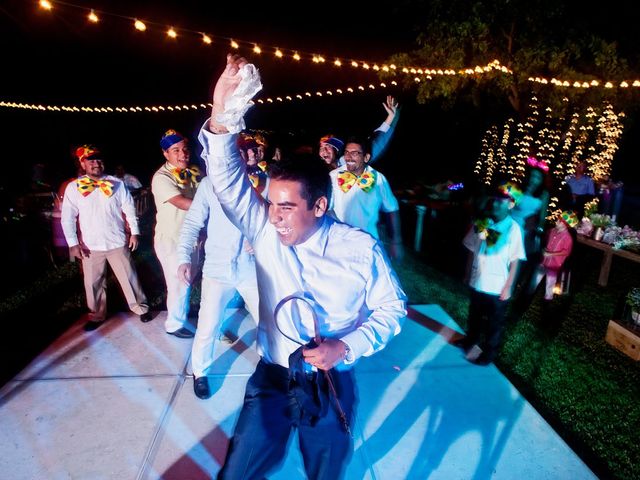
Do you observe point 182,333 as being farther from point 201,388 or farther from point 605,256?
point 605,256

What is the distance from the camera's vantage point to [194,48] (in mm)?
8102

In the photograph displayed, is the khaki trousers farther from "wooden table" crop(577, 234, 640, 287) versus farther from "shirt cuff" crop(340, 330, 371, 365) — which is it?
"wooden table" crop(577, 234, 640, 287)

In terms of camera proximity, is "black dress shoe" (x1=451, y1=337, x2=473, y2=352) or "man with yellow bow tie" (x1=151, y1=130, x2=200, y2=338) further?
"black dress shoe" (x1=451, y1=337, x2=473, y2=352)

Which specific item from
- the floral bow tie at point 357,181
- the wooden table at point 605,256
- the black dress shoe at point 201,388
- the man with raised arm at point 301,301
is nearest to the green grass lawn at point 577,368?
the wooden table at point 605,256

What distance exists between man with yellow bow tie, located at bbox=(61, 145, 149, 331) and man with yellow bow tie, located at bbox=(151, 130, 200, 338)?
0.65 m

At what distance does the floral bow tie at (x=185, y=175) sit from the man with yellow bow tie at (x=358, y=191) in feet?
5.62

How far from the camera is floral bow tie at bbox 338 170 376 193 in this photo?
15.4 feet

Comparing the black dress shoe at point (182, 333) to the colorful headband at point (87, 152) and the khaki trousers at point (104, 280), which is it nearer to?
the khaki trousers at point (104, 280)

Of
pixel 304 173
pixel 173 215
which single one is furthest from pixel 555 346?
pixel 173 215

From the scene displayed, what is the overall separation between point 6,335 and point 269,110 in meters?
14.2

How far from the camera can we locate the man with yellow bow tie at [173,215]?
4.18 metres

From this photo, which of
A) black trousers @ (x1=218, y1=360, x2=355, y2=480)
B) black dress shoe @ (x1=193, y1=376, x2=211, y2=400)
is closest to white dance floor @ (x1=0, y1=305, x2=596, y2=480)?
black dress shoe @ (x1=193, y1=376, x2=211, y2=400)

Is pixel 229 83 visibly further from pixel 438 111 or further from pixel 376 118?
pixel 438 111

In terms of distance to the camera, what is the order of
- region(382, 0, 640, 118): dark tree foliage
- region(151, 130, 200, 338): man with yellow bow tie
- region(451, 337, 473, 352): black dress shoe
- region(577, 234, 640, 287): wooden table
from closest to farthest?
region(151, 130, 200, 338): man with yellow bow tie, region(451, 337, 473, 352): black dress shoe, region(577, 234, 640, 287): wooden table, region(382, 0, 640, 118): dark tree foliage
